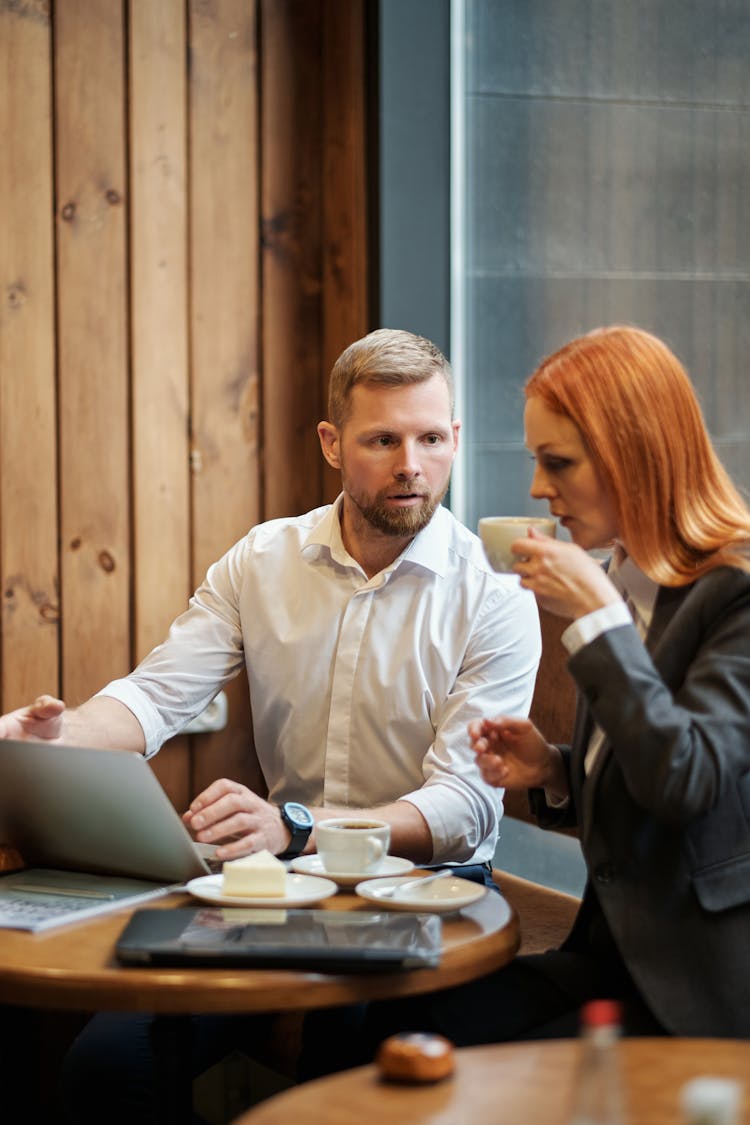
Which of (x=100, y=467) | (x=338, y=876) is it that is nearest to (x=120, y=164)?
(x=100, y=467)

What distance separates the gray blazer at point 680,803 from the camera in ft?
4.77

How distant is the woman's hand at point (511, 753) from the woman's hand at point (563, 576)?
0.61 ft

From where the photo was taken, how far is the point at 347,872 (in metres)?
1.62

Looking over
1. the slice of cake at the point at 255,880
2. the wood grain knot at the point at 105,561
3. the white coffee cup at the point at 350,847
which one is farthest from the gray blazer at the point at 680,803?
the wood grain knot at the point at 105,561

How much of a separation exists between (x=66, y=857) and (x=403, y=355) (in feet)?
3.08

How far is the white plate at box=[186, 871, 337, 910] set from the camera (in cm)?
150

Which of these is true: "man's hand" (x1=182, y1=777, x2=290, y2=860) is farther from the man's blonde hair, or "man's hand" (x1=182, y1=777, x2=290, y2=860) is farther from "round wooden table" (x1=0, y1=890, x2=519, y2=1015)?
the man's blonde hair

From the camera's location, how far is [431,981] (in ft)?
4.44

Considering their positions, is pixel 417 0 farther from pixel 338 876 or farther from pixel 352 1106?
pixel 352 1106

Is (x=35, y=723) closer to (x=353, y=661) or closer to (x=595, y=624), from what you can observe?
(x=353, y=661)

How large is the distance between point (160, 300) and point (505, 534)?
1.62m

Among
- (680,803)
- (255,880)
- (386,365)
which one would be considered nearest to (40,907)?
(255,880)

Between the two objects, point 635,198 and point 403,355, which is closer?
point 403,355

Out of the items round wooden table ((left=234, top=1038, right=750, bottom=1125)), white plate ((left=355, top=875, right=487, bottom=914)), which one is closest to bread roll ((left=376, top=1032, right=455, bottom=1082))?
round wooden table ((left=234, top=1038, right=750, bottom=1125))
